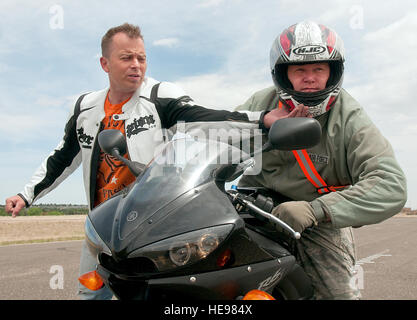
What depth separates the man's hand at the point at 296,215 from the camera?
2006mm

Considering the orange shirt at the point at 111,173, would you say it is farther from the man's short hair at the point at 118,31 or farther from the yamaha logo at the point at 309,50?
the yamaha logo at the point at 309,50

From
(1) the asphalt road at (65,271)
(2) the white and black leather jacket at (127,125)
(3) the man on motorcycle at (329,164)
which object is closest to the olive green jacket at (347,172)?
(3) the man on motorcycle at (329,164)

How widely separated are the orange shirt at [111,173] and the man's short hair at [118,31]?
54 cm

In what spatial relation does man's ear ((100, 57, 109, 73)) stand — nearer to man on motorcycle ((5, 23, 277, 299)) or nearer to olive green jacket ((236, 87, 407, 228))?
man on motorcycle ((5, 23, 277, 299))

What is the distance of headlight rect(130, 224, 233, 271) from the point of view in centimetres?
165

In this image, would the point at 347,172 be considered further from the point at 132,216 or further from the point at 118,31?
the point at 118,31

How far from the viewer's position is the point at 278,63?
282cm

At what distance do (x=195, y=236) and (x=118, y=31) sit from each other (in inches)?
98.3

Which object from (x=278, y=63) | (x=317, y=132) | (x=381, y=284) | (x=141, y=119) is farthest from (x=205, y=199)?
(x=381, y=284)

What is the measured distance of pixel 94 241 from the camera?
191cm

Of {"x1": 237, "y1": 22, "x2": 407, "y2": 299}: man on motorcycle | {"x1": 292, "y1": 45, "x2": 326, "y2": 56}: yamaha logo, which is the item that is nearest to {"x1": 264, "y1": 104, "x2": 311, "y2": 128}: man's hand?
{"x1": 237, "y1": 22, "x2": 407, "y2": 299}: man on motorcycle

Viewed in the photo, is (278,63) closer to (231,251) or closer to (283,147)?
(283,147)
